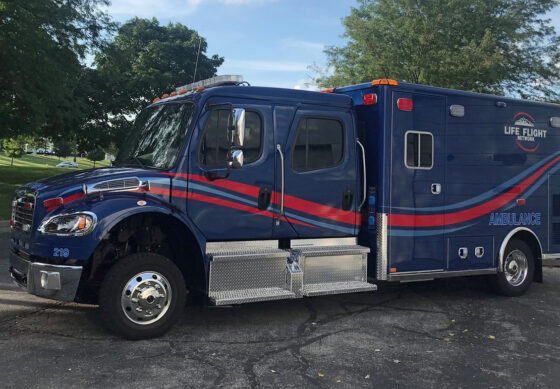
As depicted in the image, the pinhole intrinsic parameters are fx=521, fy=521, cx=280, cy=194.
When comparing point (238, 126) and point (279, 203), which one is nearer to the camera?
point (238, 126)

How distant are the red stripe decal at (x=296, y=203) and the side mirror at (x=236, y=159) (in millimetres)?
264

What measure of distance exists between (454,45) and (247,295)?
18.8 m

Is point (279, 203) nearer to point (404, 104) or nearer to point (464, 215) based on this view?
point (404, 104)

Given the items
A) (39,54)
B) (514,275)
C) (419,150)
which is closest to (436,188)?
(419,150)

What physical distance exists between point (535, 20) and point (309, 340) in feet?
76.0

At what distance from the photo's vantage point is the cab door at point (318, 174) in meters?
6.01

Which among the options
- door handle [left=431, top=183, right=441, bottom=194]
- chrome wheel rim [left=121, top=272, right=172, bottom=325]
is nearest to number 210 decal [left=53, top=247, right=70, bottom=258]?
chrome wheel rim [left=121, top=272, right=172, bottom=325]

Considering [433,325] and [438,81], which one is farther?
[438,81]

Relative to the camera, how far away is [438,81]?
2080 cm

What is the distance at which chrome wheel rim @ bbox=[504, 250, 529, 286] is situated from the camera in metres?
7.72

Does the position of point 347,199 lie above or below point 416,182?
below

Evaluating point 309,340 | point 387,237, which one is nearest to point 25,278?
point 309,340

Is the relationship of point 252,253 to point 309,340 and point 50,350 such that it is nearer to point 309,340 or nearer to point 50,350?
point 309,340

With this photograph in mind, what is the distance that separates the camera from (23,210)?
531 cm
